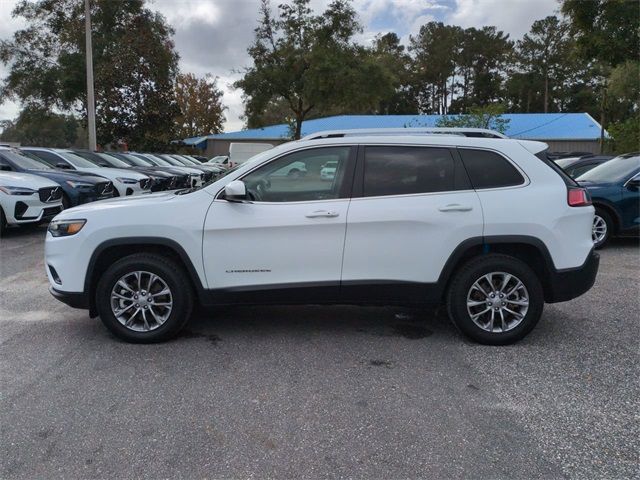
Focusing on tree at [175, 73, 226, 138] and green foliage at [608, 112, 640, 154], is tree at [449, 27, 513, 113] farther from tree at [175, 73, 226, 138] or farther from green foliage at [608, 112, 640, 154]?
green foliage at [608, 112, 640, 154]

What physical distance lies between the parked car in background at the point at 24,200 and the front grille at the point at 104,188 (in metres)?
1.15

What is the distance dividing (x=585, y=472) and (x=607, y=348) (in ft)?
6.57

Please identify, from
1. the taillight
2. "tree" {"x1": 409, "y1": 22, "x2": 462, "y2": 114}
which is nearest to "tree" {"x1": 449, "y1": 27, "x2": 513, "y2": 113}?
"tree" {"x1": 409, "y1": 22, "x2": 462, "y2": 114}

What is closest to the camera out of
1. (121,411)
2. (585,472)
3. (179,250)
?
(585,472)

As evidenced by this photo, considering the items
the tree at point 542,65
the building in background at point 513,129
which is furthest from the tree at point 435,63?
the building in background at point 513,129

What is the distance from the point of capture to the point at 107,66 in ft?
85.9

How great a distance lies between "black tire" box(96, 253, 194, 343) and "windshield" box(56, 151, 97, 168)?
383 inches

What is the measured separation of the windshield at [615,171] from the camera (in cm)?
874

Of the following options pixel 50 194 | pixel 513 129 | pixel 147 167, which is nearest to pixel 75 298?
pixel 50 194

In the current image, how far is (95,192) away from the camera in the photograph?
10938mm

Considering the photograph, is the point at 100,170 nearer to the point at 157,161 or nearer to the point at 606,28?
the point at 157,161

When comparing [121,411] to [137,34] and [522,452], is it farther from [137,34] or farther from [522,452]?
[137,34]

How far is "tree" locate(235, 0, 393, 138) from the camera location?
27.3 m

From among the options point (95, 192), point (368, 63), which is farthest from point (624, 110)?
point (95, 192)
